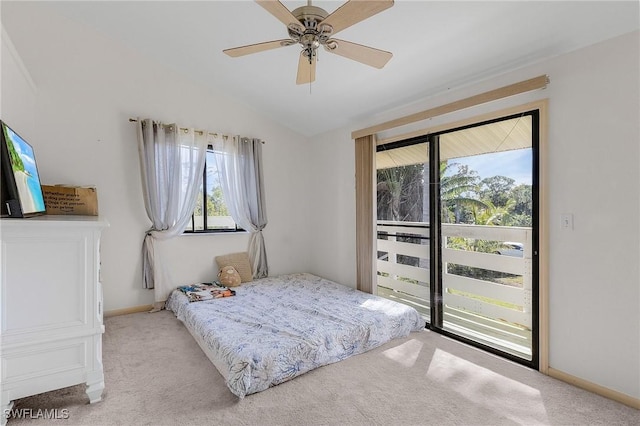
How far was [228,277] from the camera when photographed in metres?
3.84

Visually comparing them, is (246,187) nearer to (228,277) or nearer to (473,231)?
(228,277)

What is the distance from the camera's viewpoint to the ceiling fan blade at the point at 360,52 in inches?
72.6

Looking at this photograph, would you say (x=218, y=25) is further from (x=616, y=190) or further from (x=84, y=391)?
(x=616, y=190)

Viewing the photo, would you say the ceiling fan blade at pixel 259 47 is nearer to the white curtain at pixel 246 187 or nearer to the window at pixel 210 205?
the white curtain at pixel 246 187

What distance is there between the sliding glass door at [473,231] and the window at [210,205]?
7.30ft

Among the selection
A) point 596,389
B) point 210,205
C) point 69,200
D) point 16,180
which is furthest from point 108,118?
point 596,389

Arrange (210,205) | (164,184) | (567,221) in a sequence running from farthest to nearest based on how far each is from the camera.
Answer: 1. (210,205)
2. (164,184)
3. (567,221)

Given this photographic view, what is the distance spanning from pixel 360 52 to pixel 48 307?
7.46ft

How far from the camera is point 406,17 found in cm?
225

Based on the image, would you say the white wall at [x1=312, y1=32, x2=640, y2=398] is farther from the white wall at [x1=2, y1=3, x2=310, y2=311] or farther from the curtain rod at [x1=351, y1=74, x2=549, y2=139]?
the white wall at [x1=2, y1=3, x2=310, y2=311]

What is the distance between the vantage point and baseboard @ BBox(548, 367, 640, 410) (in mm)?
1902

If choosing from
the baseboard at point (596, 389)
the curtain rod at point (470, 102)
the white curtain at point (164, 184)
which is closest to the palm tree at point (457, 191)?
the curtain rod at point (470, 102)

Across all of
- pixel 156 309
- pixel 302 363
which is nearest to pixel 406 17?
pixel 302 363

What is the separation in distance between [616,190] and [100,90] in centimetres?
454
